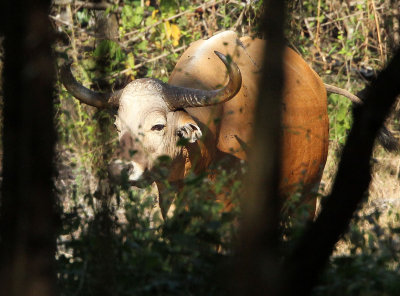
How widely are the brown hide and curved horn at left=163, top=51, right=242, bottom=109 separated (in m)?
0.13

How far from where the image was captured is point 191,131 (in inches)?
203

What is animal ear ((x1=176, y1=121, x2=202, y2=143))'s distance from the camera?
202 inches

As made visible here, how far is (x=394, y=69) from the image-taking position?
96.0 inches

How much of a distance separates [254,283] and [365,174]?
53cm

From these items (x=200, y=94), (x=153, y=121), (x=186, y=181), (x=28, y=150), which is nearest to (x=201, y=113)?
(x=200, y=94)

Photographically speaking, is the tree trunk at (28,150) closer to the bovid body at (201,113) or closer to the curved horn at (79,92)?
the bovid body at (201,113)

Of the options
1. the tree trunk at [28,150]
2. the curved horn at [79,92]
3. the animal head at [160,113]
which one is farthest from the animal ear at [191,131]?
Result: the tree trunk at [28,150]

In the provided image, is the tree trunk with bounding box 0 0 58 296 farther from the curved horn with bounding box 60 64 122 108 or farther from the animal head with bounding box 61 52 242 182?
the curved horn with bounding box 60 64 122 108

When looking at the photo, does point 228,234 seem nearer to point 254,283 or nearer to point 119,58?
point 254,283

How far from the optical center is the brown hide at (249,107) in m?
5.39

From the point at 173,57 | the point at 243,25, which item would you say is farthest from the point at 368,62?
the point at 173,57

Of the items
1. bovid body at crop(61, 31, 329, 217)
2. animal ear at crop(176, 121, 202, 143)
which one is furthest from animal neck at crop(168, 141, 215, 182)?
animal ear at crop(176, 121, 202, 143)

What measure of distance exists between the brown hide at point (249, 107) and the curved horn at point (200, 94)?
5.1 inches

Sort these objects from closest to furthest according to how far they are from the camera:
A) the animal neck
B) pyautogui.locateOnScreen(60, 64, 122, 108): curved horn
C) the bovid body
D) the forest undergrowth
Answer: the forest undergrowth
the bovid body
the animal neck
pyautogui.locateOnScreen(60, 64, 122, 108): curved horn
